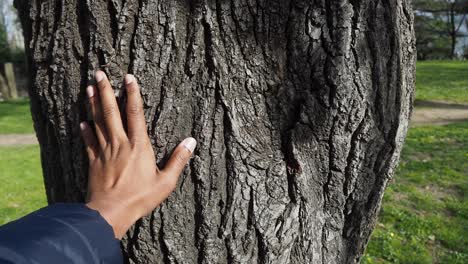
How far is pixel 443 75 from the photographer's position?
17.8m

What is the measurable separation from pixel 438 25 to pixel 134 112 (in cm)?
3397

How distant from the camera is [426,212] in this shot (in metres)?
5.12

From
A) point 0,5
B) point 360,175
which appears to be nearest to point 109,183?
point 360,175

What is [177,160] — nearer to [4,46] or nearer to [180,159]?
[180,159]

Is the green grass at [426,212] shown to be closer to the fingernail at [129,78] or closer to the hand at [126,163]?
the hand at [126,163]

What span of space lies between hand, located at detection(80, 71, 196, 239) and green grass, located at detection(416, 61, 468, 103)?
1279 centimetres

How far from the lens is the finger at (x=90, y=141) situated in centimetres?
159

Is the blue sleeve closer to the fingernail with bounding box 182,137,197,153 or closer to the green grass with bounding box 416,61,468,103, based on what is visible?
the fingernail with bounding box 182,137,197,153

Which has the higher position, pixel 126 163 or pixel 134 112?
pixel 134 112

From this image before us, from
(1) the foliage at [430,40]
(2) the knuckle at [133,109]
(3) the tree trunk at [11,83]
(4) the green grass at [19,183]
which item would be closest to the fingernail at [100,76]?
(2) the knuckle at [133,109]

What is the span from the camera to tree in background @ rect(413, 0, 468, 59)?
2981cm

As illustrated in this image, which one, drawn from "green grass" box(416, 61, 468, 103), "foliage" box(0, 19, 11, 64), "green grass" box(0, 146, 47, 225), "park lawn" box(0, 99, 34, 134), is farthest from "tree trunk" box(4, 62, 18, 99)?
"green grass" box(416, 61, 468, 103)

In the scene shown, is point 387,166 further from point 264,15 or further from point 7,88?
point 7,88

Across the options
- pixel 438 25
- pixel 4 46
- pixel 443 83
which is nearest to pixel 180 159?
pixel 443 83
